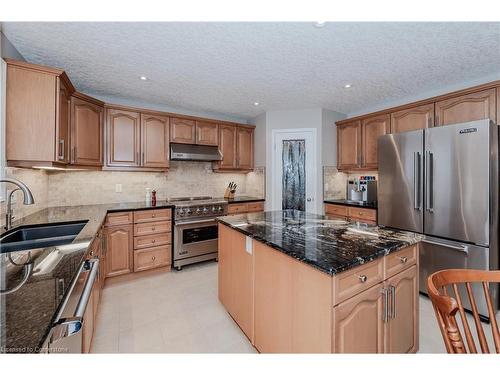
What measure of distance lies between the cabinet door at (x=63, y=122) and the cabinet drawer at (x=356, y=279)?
244cm

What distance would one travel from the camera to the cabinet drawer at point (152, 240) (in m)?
2.99

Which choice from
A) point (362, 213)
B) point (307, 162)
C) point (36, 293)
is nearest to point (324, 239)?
point (36, 293)

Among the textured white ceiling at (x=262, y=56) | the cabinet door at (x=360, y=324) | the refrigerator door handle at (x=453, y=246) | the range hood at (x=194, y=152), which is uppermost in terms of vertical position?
the textured white ceiling at (x=262, y=56)

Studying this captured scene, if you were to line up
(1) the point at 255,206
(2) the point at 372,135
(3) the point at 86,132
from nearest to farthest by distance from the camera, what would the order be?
1. (3) the point at 86,132
2. (2) the point at 372,135
3. (1) the point at 255,206

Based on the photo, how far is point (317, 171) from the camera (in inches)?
153

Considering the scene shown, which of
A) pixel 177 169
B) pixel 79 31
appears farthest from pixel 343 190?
pixel 79 31

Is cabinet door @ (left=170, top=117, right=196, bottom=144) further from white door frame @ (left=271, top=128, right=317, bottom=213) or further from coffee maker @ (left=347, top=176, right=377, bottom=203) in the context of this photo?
coffee maker @ (left=347, top=176, right=377, bottom=203)

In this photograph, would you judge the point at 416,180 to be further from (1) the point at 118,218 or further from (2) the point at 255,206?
(1) the point at 118,218

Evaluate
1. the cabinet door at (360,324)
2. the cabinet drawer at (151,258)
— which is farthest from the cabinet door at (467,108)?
the cabinet drawer at (151,258)

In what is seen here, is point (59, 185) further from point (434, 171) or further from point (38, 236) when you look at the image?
point (434, 171)

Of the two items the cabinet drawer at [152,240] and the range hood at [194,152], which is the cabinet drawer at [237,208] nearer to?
the range hood at [194,152]

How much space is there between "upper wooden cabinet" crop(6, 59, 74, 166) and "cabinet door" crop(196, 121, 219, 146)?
1.89 m

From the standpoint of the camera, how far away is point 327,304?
3.69 ft

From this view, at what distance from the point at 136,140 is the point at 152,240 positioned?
1.42 metres
